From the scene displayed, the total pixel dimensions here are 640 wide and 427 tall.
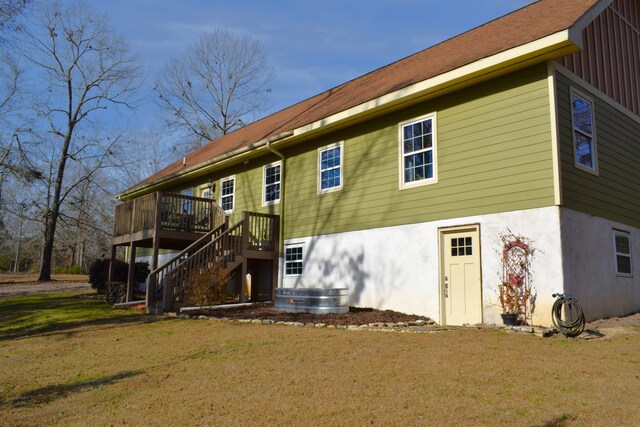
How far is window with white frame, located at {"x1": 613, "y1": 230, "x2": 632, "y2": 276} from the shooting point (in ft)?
35.1

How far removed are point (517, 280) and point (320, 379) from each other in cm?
481

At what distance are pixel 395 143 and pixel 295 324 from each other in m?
4.66

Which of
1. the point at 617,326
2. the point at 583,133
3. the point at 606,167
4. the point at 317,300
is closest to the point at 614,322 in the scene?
the point at 617,326

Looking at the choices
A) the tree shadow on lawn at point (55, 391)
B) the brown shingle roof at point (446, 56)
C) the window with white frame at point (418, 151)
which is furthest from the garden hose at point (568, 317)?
the tree shadow on lawn at point (55, 391)

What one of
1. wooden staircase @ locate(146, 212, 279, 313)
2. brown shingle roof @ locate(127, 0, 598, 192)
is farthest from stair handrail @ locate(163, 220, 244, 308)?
brown shingle roof @ locate(127, 0, 598, 192)

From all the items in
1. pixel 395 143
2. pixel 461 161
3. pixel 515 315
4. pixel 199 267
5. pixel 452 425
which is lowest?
pixel 452 425

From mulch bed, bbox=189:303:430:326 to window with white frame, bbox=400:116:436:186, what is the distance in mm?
2884

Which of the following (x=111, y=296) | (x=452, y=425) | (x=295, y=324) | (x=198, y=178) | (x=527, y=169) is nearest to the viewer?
(x=452, y=425)

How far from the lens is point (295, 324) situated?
10086mm

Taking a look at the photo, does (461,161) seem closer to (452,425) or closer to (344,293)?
(344,293)

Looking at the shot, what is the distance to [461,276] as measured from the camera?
10078 millimetres

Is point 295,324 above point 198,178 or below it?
below

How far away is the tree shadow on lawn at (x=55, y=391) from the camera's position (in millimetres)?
5520

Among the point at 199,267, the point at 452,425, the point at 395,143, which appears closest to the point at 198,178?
the point at 199,267
